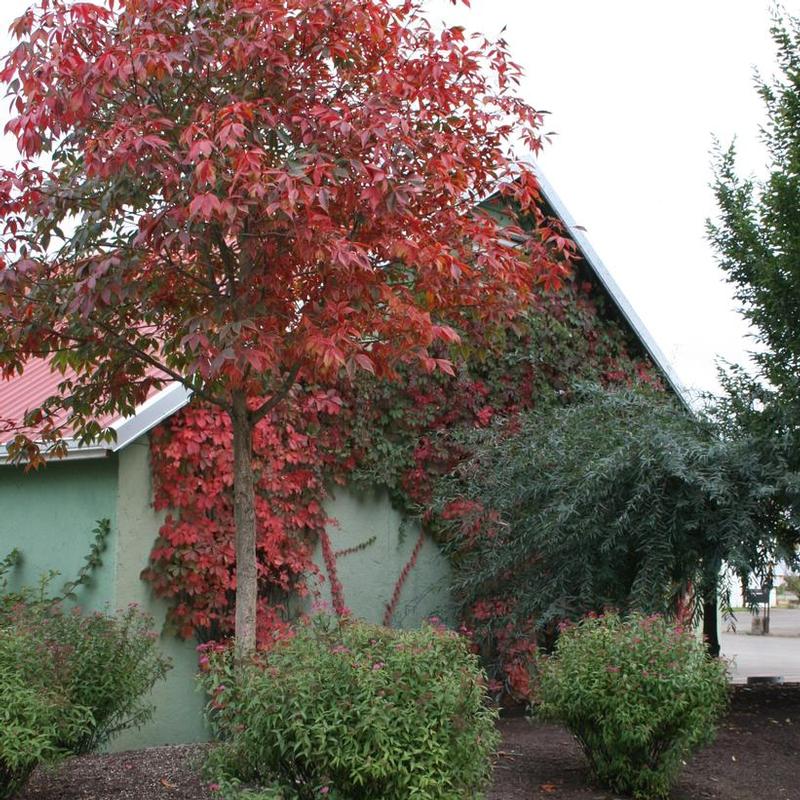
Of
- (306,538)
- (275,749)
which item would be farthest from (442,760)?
(306,538)

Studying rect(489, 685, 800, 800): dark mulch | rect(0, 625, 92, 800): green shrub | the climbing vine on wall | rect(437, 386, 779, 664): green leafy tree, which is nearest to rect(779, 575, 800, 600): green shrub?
rect(437, 386, 779, 664): green leafy tree

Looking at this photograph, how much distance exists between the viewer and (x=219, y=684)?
558cm

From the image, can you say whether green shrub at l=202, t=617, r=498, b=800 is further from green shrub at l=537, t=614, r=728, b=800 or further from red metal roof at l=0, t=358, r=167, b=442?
red metal roof at l=0, t=358, r=167, b=442

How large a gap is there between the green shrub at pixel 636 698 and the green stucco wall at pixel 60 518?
13.7ft

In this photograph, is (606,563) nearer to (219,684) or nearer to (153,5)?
(219,684)

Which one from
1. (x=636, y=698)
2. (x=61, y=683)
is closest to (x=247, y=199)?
(x=61, y=683)

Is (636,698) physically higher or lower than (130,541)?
lower

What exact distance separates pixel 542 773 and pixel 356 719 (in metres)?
2.90

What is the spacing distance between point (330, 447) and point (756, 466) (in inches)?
158

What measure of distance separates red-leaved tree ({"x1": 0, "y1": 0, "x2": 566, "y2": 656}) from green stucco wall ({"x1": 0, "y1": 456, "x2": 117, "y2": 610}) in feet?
6.52

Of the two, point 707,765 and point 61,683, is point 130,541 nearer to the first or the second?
point 61,683

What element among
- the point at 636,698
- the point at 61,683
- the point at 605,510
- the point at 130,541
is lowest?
the point at 636,698

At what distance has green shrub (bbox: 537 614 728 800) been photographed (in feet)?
22.3

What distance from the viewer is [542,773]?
760 centimetres
